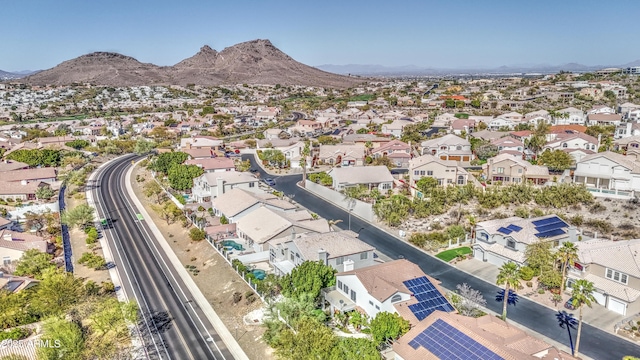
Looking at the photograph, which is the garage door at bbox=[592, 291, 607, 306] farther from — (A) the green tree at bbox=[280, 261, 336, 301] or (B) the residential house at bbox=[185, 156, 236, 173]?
(B) the residential house at bbox=[185, 156, 236, 173]

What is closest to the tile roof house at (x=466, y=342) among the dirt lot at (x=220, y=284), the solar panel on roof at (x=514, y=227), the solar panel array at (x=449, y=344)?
the solar panel array at (x=449, y=344)

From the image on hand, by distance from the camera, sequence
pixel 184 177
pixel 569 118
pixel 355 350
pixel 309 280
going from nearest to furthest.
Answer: pixel 355 350 < pixel 309 280 < pixel 184 177 < pixel 569 118

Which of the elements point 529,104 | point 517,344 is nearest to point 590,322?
point 517,344

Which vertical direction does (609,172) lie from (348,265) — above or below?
above

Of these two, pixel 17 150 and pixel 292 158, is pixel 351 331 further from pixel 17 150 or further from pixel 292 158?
pixel 17 150

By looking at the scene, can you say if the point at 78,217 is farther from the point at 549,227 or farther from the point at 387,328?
the point at 549,227

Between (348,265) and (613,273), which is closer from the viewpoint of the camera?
(613,273)

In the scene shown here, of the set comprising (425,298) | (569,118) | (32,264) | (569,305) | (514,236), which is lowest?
(569,305)

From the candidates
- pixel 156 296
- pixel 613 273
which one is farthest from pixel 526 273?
pixel 156 296
